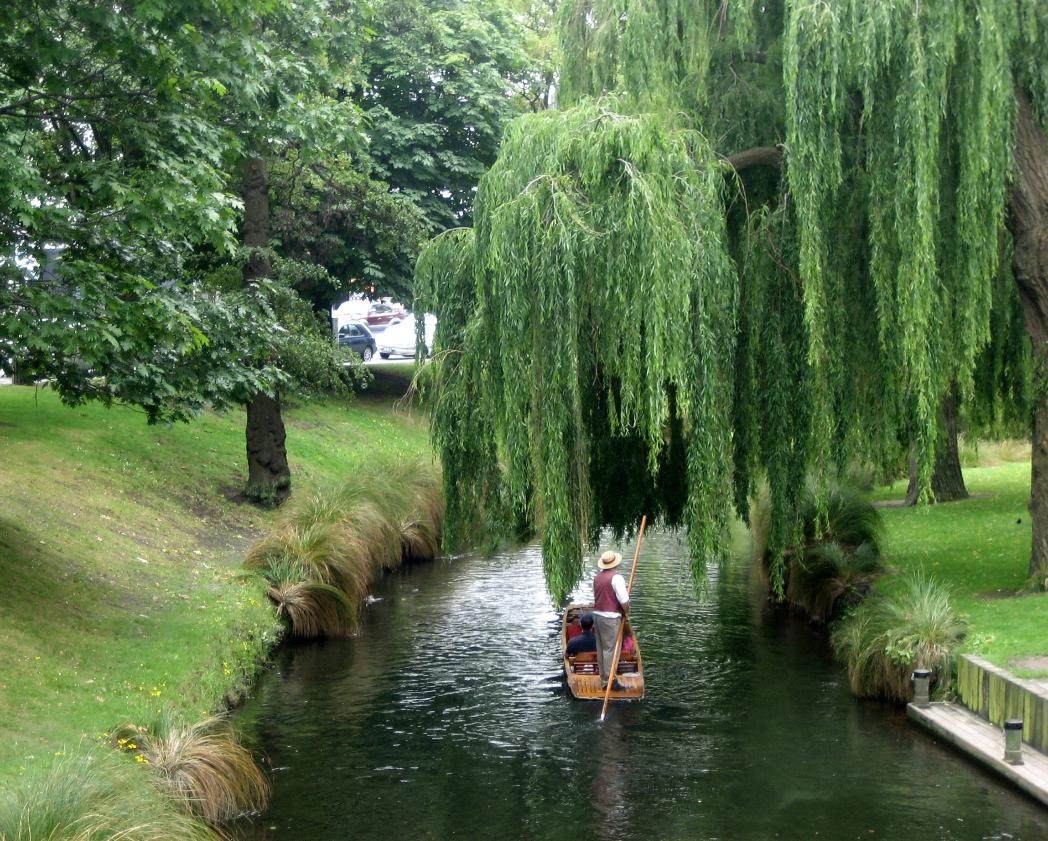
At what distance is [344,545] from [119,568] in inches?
127

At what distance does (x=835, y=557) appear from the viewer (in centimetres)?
1747

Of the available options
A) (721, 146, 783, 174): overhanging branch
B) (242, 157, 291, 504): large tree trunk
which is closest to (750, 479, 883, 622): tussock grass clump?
(721, 146, 783, 174): overhanging branch

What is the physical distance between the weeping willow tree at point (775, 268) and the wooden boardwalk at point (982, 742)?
2.27m

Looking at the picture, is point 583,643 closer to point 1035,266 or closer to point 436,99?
point 1035,266

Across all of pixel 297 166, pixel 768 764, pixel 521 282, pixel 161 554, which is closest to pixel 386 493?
pixel 161 554

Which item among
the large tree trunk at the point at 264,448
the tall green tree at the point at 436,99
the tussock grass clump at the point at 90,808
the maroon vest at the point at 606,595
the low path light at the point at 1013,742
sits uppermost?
the tall green tree at the point at 436,99

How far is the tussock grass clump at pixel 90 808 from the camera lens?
748 centimetres

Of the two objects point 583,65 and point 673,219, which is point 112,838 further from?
point 583,65

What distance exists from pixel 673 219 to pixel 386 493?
11167 mm

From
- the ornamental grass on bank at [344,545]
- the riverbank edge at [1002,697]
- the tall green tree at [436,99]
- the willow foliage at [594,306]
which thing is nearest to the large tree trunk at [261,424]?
the ornamental grass on bank at [344,545]

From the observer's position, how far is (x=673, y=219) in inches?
479

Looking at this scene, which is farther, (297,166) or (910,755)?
(297,166)

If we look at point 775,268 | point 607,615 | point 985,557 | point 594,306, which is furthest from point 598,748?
point 985,557

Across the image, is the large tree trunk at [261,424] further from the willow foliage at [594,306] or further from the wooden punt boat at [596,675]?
the willow foliage at [594,306]
